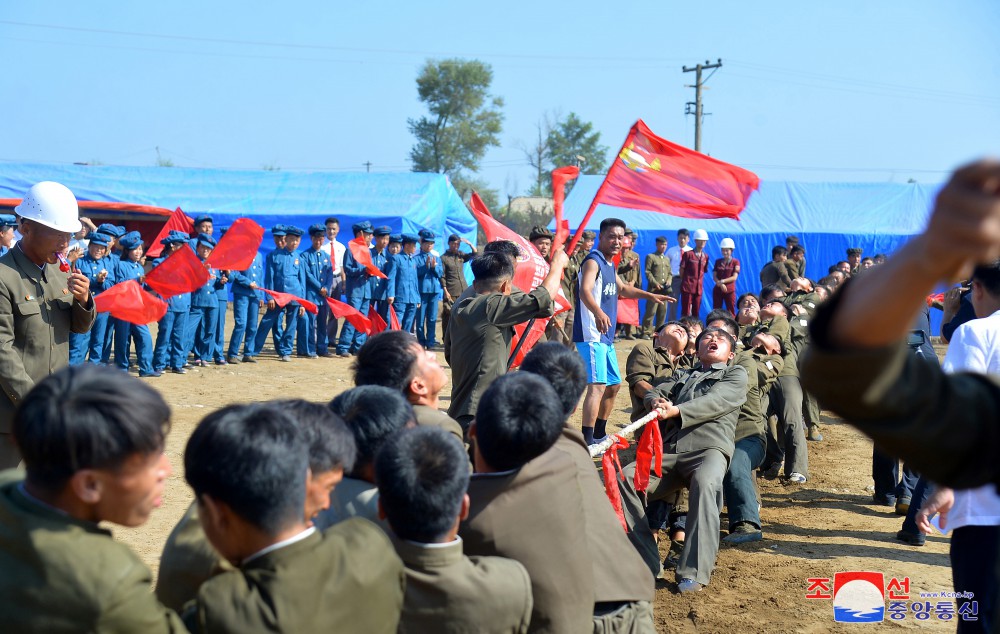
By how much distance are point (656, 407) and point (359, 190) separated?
682 inches

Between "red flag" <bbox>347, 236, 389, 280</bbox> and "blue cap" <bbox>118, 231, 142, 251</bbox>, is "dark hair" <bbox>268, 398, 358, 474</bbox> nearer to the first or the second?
"blue cap" <bbox>118, 231, 142, 251</bbox>

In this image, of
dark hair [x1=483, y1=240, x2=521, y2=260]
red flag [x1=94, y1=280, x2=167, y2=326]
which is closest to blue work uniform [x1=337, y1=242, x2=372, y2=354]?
red flag [x1=94, y1=280, x2=167, y2=326]

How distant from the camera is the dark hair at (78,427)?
1.66m

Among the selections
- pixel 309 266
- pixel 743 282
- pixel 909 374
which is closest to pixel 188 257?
pixel 309 266

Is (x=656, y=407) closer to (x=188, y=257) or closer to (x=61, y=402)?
(x=61, y=402)

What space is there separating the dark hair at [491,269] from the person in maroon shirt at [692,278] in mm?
12619

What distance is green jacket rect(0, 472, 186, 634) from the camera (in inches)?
62.1

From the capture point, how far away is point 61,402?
167 cm

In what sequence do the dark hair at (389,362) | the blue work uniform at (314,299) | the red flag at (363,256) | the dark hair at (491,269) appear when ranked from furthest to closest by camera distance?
the blue work uniform at (314,299) < the red flag at (363,256) < the dark hair at (491,269) < the dark hair at (389,362)

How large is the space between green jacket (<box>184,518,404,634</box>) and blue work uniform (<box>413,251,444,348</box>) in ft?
43.0

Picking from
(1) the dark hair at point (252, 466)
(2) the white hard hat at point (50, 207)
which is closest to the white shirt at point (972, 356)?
(1) the dark hair at point (252, 466)

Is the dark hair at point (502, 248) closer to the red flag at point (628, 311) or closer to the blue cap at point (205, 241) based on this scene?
the red flag at point (628, 311)

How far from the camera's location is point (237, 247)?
11.1m

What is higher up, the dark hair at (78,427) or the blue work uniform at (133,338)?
the dark hair at (78,427)
